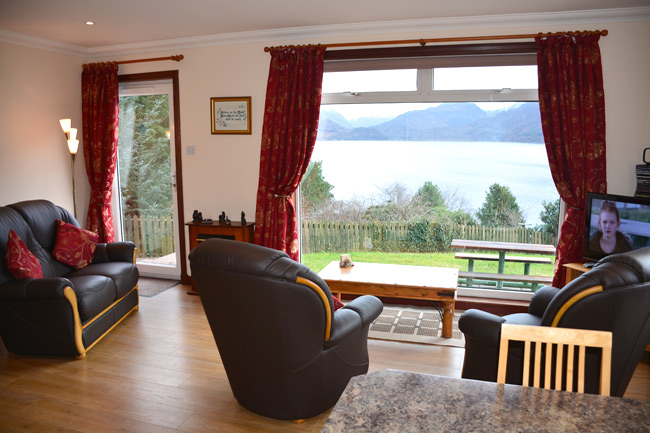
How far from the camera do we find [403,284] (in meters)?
3.79

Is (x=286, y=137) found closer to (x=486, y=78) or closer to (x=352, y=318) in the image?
(x=486, y=78)

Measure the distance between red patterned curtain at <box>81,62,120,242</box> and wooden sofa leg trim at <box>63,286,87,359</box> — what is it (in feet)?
7.74

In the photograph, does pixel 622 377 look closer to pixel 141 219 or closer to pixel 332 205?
pixel 332 205

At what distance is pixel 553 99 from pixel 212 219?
3745mm

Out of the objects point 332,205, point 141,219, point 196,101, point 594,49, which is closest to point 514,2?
point 594,49

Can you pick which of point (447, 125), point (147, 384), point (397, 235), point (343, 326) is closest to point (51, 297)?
point (147, 384)

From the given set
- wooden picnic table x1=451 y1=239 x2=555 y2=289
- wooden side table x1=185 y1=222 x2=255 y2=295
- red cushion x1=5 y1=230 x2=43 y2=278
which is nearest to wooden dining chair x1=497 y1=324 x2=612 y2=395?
wooden picnic table x1=451 y1=239 x2=555 y2=289

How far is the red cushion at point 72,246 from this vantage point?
411cm

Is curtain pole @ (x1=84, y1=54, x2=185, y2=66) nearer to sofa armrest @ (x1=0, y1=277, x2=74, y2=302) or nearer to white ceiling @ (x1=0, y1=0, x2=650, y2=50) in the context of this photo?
white ceiling @ (x1=0, y1=0, x2=650, y2=50)

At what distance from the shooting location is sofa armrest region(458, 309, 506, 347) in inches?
103

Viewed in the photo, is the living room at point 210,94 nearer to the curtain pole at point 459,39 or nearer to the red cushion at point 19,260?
the curtain pole at point 459,39

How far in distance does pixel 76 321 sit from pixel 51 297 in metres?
0.25

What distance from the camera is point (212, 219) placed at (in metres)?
5.31

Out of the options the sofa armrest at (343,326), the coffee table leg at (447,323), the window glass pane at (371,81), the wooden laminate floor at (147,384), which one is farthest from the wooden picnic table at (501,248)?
the sofa armrest at (343,326)
